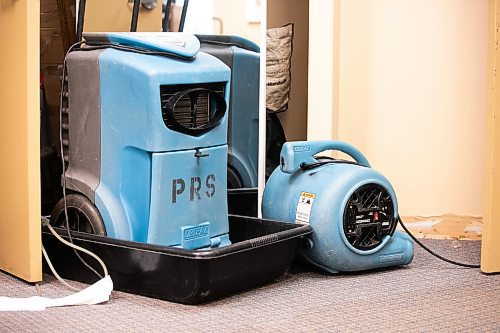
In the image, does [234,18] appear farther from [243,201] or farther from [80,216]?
[80,216]

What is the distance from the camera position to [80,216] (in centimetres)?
222

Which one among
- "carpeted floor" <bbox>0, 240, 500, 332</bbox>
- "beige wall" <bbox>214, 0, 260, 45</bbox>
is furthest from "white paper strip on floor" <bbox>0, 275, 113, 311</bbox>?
"beige wall" <bbox>214, 0, 260, 45</bbox>

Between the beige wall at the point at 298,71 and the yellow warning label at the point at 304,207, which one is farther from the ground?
the beige wall at the point at 298,71

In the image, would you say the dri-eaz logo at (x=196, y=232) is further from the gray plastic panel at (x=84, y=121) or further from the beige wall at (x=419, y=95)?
the beige wall at (x=419, y=95)

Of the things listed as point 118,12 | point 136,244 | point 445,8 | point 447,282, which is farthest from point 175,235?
point 445,8

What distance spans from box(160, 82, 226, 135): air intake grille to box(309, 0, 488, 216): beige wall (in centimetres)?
62

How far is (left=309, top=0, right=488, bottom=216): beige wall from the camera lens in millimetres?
2705

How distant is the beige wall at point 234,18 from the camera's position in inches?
110

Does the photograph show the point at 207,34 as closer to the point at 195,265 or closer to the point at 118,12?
the point at 118,12

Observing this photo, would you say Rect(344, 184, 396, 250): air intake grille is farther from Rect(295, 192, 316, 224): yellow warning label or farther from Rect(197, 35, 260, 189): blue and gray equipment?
Rect(197, 35, 260, 189): blue and gray equipment

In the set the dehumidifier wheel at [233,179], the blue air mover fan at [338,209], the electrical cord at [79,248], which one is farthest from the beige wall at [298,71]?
the electrical cord at [79,248]

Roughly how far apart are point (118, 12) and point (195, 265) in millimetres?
1184

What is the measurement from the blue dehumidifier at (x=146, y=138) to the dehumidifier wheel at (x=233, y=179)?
0.48 meters

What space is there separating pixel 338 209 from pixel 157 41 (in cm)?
65
